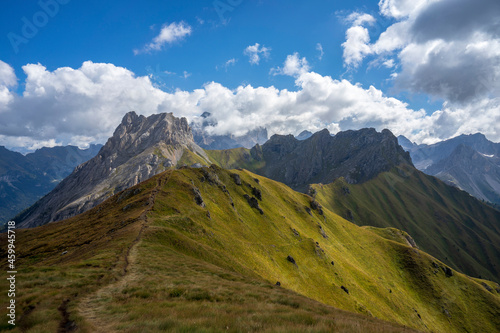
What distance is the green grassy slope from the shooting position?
38.6ft

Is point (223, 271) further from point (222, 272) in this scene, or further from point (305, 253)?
point (305, 253)

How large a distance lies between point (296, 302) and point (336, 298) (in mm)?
58092

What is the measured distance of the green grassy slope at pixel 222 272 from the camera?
38.6 ft

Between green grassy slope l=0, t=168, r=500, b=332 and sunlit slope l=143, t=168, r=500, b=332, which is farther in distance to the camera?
sunlit slope l=143, t=168, r=500, b=332

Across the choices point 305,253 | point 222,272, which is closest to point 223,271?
point 222,272

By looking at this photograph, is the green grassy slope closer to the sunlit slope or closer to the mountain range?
the mountain range

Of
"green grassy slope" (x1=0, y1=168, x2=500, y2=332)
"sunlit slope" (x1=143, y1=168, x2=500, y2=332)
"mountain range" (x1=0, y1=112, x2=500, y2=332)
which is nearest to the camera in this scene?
"green grassy slope" (x1=0, y1=168, x2=500, y2=332)

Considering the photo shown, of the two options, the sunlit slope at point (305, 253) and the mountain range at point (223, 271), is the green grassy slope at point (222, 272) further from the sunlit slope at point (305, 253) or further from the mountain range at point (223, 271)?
the sunlit slope at point (305, 253)

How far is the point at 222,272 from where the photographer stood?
29.0 metres

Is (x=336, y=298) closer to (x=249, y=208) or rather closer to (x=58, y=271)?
(x=249, y=208)

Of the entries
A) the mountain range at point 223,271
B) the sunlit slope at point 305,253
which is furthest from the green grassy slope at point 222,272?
the sunlit slope at point 305,253

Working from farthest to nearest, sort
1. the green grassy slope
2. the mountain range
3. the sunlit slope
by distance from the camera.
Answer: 1. the sunlit slope
2. the mountain range
3. the green grassy slope

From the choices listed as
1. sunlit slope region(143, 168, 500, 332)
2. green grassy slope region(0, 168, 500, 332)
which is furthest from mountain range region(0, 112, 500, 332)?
sunlit slope region(143, 168, 500, 332)

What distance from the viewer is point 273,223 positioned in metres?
91.7
